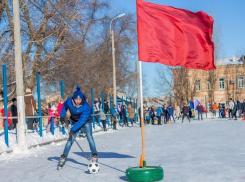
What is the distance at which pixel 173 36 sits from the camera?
8789mm

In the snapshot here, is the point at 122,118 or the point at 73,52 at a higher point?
the point at 73,52

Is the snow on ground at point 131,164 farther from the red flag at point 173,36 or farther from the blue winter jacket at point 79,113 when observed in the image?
the red flag at point 173,36

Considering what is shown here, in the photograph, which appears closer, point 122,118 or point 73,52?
point 73,52

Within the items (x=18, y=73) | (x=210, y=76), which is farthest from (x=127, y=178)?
(x=210, y=76)

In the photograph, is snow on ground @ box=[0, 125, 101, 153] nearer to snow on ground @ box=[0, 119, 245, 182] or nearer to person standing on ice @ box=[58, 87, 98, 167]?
snow on ground @ box=[0, 119, 245, 182]

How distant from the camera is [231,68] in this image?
68.5 meters

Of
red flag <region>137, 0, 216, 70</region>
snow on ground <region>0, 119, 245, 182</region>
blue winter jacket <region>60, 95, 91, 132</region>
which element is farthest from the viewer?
blue winter jacket <region>60, 95, 91, 132</region>

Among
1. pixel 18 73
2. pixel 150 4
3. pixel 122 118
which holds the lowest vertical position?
pixel 122 118

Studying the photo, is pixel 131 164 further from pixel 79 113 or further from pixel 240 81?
pixel 240 81

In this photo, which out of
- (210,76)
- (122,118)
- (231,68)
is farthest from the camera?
(231,68)

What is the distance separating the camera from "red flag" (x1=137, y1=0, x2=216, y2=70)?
8.49 m

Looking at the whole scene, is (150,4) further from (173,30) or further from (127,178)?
(127,178)

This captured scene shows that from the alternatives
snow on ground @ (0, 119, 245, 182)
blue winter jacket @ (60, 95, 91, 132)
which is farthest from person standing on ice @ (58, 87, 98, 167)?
snow on ground @ (0, 119, 245, 182)

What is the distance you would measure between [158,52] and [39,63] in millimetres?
16197
